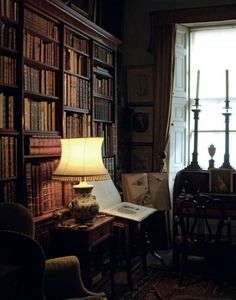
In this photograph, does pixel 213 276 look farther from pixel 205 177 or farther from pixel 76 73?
pixel 76 73

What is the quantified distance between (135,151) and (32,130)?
2.59 m

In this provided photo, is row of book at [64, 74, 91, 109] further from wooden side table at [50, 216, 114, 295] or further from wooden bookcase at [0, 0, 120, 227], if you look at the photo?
wooden side table at [50, 216, 114, 295]

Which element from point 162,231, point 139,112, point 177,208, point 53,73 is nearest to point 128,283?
point 177,208

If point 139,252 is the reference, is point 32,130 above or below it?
above

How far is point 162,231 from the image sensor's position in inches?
226

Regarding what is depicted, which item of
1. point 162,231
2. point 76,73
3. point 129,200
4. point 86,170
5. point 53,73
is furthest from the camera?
point 162,231

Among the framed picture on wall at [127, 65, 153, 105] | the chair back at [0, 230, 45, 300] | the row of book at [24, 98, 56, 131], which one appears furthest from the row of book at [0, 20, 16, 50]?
the framed picture on wall at [127, 65, 153, 105]

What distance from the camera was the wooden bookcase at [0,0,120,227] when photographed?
332 cm

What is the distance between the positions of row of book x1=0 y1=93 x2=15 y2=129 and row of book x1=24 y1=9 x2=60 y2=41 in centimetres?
59

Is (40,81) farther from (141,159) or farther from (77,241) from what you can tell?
→ (141,159)

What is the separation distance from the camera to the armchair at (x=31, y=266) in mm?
2123

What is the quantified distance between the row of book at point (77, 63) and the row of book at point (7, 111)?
0.98 m

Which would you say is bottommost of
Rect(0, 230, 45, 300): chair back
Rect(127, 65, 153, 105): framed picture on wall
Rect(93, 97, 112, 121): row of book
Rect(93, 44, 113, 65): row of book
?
Rect(0, 230, 45, 300): chair back

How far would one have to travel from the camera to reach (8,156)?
328 cm
